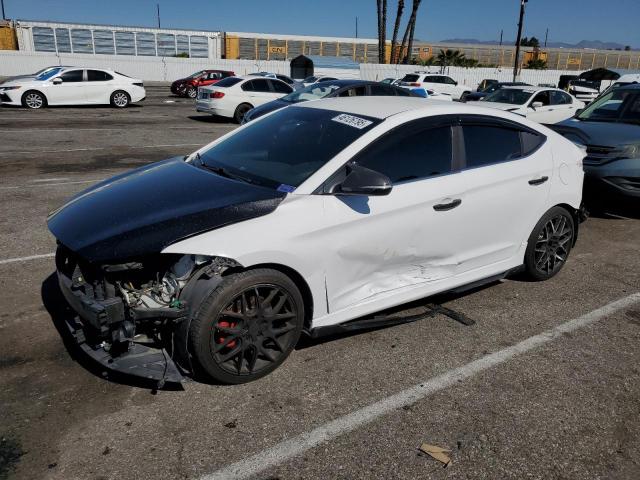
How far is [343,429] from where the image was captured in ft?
9.85

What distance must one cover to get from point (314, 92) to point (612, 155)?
8.26 m

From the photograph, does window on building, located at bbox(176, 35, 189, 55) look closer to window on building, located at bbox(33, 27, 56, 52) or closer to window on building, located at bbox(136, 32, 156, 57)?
window on building, located at bbox(136, 32, 156, 57)

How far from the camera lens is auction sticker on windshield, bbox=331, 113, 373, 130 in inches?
153

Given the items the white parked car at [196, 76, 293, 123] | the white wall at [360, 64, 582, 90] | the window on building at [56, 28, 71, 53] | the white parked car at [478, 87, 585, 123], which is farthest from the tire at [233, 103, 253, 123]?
the window on building at [56, 28, 71, 53]

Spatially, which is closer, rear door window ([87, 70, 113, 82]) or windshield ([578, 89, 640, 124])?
windshield ([578, 89, 640, 124])

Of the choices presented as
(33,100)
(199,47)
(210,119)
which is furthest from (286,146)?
(199,47)

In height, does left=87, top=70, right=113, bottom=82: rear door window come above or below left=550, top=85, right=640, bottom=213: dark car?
above

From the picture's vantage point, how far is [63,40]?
46281 mm

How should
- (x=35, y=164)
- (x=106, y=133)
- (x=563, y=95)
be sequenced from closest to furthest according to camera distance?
1. (x=35, y=164)
2. (x=106, y=133)
3. (x=563, y=95)

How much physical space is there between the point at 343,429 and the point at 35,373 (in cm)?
196

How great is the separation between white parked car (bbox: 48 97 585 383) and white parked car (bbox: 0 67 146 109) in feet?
58.6

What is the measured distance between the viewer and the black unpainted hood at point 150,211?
3.01 meters

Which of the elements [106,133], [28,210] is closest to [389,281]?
[28,210]

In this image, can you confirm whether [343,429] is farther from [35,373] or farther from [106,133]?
[106,133]
